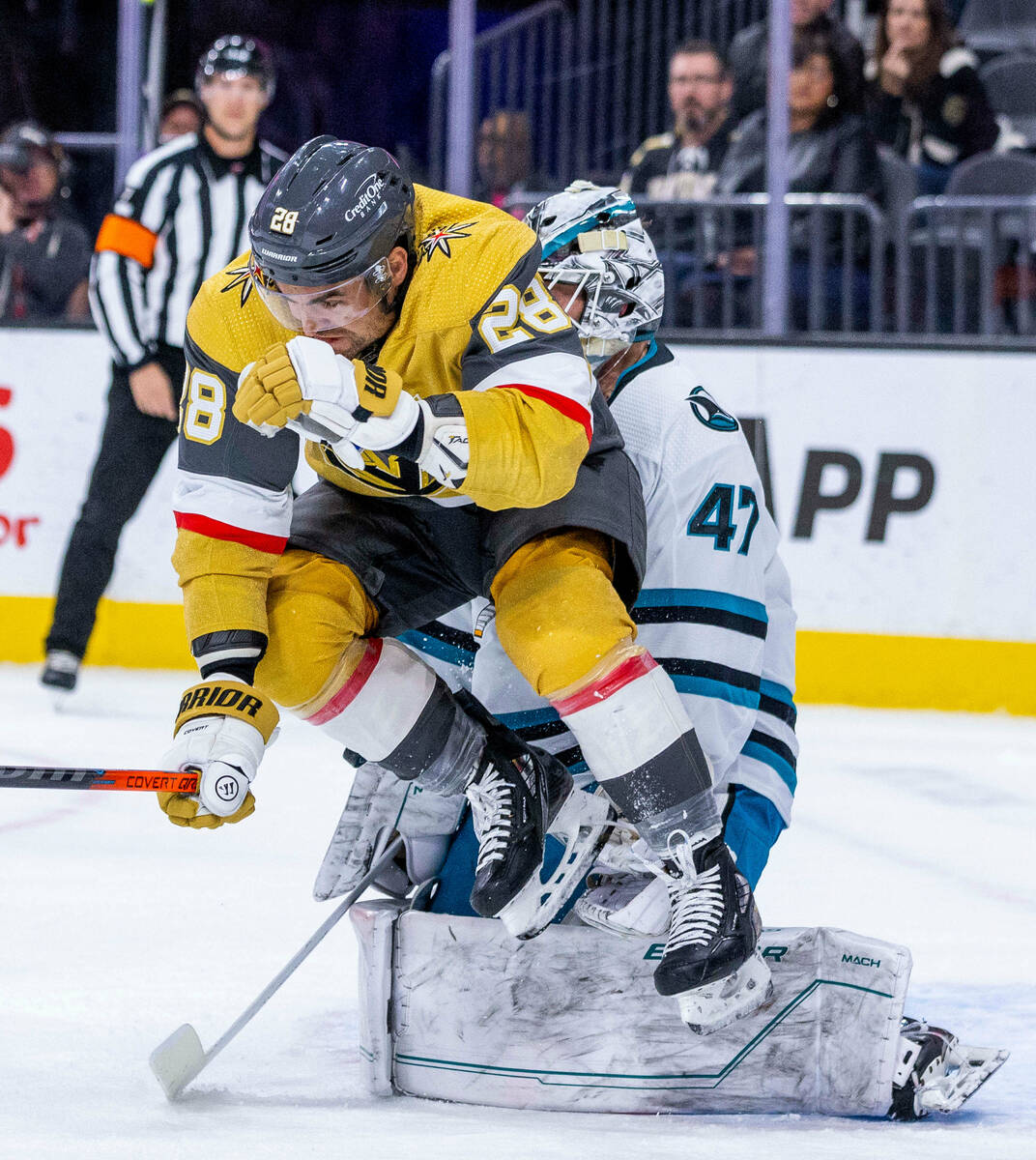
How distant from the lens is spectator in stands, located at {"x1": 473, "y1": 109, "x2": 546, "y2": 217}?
5.45 metres

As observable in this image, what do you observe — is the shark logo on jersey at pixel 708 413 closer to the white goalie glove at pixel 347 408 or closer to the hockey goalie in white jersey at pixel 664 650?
the hockey goalie in white jersey at pixel 664 650

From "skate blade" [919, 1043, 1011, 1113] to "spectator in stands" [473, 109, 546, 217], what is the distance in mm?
3794

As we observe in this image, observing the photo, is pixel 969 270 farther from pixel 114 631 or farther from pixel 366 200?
pixel 366 200

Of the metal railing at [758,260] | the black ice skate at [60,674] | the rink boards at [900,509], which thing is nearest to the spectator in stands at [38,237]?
the black ice skate at [60,674]

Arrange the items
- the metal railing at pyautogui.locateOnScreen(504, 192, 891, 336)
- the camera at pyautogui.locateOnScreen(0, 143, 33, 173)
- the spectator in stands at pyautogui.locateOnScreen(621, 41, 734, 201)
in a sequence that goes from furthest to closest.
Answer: the camera at pyautogui.locateOnScreen(0, 143, 33, 173)
the spectator in stands at pyautogui.locateOnScreen(621, 41, 734, 201)
the metal railing at pyautogui.locateOnScreen(504, 192, 891, 336)

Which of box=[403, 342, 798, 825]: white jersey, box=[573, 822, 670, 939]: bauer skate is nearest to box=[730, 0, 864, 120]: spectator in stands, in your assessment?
box=[403, 342, 798, 825]: white jersey

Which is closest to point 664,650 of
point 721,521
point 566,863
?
point 721,521

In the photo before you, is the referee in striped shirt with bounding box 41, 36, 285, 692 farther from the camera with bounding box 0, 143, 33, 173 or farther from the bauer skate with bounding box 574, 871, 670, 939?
the bauer skate with bounding box 574, 871, 670, 939

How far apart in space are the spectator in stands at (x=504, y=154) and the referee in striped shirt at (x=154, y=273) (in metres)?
0.88

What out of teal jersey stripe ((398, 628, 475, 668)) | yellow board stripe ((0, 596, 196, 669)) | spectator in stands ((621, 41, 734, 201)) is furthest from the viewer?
spectator in stands ((621, 41, 734, 201))

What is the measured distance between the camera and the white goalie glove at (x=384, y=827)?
88.1 inches

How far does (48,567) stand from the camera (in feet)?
17.1

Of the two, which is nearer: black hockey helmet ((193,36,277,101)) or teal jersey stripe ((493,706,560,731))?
teal jersey stripe ((493,706,560,731))

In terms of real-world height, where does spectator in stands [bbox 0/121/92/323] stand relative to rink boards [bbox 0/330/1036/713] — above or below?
above
